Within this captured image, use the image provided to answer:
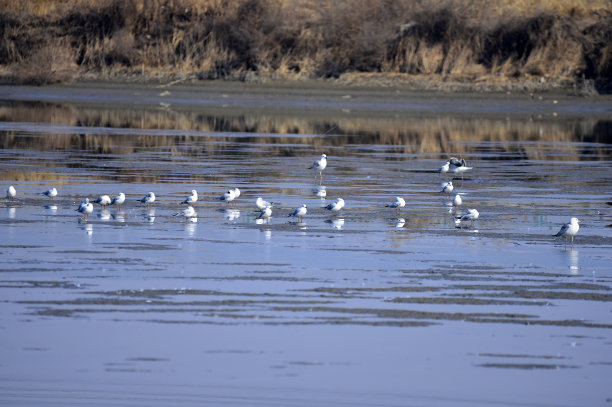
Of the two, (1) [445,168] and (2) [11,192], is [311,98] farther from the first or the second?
(2) [11,192]

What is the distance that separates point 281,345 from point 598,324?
2670mm

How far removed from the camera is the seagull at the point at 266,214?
48.8 feet

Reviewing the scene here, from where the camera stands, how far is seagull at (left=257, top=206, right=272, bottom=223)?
14.9 metres

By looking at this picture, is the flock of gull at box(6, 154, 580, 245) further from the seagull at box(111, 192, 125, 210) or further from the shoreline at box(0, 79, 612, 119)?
the shoreline at box(0, 79, 612, 119)

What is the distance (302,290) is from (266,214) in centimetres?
434

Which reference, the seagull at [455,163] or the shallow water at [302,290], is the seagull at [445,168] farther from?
the shallow water at [302,290]

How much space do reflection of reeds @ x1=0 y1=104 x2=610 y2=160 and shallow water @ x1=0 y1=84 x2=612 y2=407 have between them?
3.91 m

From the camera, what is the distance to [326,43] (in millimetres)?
47156

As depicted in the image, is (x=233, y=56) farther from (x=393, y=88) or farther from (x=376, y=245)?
(x=376, y=245)

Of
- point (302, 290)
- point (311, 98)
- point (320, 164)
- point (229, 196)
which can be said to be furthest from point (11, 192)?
point (311, 98)

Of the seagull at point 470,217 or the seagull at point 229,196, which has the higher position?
the seagull at point 229,196

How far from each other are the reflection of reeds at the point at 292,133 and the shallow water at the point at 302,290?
A: 12.8ft

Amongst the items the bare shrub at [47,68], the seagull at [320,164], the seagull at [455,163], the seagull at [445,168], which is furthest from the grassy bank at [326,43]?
the seagull at [320,164]

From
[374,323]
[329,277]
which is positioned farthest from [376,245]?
[374,323]
